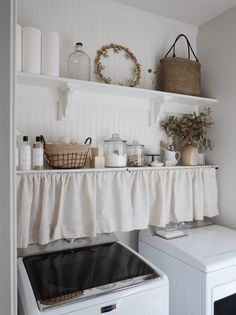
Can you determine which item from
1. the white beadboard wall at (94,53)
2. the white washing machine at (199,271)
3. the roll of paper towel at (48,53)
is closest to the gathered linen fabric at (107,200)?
the white washing machine at (199,271)

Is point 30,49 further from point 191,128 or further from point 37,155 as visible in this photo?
point 191,128

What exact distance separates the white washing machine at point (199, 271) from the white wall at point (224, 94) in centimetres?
38

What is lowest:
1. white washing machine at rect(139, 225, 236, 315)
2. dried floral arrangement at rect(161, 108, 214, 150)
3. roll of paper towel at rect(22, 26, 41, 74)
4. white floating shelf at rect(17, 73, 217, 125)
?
white washing machine at rect(139, 225, 236, 315)

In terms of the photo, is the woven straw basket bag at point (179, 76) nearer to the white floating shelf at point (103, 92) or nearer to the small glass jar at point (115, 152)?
the white floating shelf at point (103, 92)

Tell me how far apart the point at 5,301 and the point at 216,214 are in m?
1.84

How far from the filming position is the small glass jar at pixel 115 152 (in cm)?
183

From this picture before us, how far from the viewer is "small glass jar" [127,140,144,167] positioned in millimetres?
1948

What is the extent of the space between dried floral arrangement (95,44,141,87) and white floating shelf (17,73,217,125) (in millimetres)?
115

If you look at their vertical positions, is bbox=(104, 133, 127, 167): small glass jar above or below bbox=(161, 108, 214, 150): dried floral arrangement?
below

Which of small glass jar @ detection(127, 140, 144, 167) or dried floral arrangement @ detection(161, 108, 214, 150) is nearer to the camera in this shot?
small glass jar @ detection(127, 140, 144, 167)

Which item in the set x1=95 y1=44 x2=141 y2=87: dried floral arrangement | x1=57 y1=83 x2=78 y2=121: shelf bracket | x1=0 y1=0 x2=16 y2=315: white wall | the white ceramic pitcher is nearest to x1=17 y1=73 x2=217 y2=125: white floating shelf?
x1=57 y1=83 x2=78 y2=121: shelf bracket

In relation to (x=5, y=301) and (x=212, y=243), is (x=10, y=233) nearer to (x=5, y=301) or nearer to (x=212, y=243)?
(x=5, y=301)

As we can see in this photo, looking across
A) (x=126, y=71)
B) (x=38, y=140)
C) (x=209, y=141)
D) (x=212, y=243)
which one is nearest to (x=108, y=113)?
(x=126, y=71)

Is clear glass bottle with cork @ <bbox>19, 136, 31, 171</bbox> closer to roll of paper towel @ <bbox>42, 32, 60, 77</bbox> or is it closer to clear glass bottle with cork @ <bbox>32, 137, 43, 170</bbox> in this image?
clear glass bottle with cork @ <bbox>32, 137, 43, 170</bbox>
